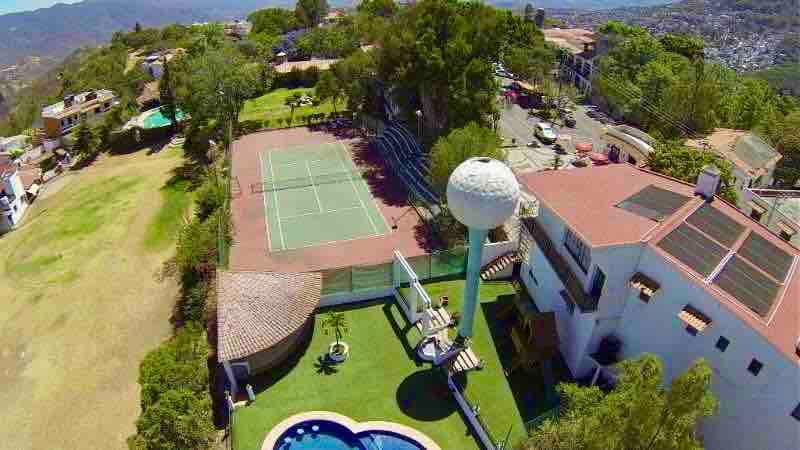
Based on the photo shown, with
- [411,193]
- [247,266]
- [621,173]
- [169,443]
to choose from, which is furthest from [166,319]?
[621,173]

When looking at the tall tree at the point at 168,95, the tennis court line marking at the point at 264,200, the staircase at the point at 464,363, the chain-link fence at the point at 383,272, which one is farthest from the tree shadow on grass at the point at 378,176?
the tall tree at the point at 168,95

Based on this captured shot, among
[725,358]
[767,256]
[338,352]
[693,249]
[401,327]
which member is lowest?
[401,327]

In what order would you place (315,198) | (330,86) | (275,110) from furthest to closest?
(275,110)
(330,86)
(315,198)

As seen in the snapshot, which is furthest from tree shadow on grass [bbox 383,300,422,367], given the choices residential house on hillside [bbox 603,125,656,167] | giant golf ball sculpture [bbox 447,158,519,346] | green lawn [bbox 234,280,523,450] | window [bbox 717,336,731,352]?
residential house on hillside [bbox 603,125,656,167]

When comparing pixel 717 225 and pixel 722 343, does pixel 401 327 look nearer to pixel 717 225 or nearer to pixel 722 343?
pixel 722 343

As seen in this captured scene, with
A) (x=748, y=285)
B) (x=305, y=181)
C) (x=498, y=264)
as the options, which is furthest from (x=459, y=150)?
(x=748, y=285)

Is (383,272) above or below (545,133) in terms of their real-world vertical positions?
above
